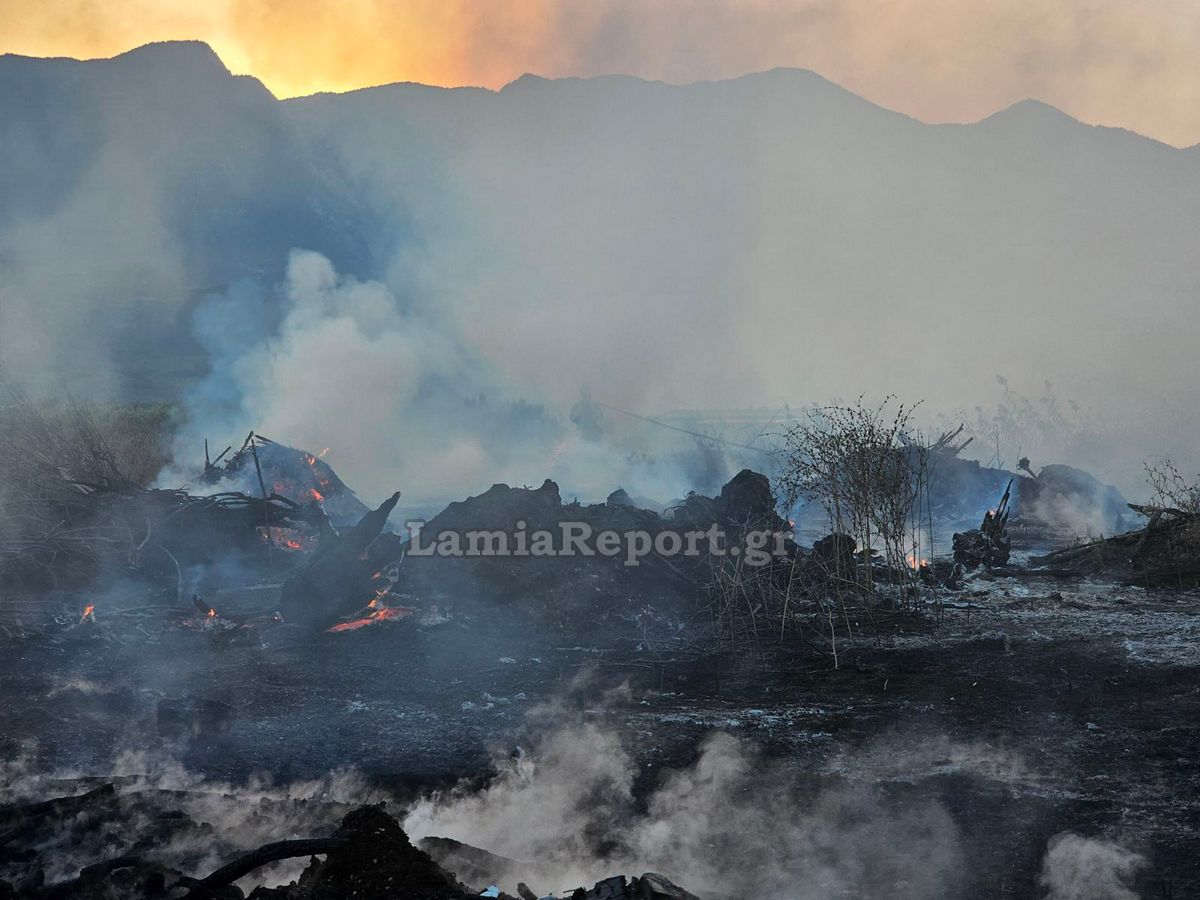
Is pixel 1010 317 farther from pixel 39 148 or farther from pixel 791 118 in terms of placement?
pixel 39 148

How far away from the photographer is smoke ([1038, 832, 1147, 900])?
449 centimetres

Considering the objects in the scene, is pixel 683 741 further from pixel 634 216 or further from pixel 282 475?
pixel 634 216

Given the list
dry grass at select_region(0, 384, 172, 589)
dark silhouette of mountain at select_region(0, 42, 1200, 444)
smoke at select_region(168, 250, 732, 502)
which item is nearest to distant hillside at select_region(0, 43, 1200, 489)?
dark silhouette of mountain at select_region(0, 42, 1200, 444)

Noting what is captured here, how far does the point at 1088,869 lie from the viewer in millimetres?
4699

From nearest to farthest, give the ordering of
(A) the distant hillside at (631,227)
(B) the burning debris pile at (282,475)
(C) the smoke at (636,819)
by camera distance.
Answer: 1. (C) the smoke at (636,819)
2. (B) the burning debris pile at (282,475)
3. (A) the distant hillside at (631,227)

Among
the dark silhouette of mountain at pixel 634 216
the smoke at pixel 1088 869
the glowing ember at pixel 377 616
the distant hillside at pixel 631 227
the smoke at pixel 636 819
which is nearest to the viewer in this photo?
the smoke at pixel 1088 869

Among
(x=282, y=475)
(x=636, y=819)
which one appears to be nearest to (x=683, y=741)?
(x=636, y=819)

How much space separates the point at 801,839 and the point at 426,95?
233ft

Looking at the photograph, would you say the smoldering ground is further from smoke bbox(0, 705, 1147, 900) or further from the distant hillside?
the distant hillside

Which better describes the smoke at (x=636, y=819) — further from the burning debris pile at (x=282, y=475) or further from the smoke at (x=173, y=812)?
the burning debris pile at (x=282, y=475)

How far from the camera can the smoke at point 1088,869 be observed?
4.49 meters

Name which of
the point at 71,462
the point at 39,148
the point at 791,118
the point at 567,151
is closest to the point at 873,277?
the point at 791,118

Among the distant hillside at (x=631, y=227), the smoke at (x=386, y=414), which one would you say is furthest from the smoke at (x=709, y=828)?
the distant hillside at (x=631, y=227)

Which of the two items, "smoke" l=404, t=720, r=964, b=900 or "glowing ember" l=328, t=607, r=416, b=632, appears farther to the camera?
"glowing ember" l=328, t=607, r=416, b=632
